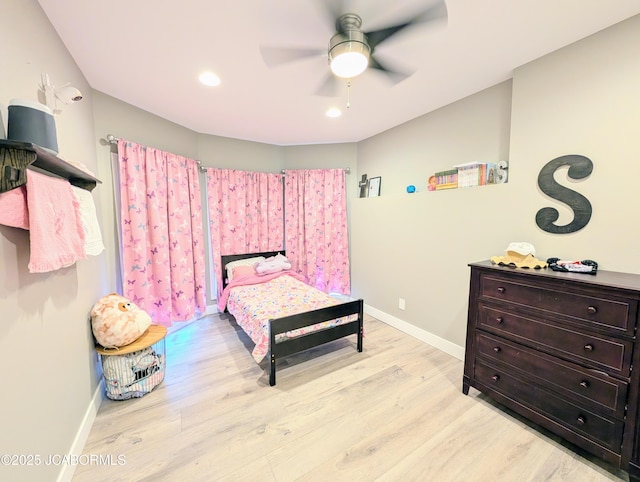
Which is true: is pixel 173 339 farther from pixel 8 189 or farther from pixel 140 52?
pixel 140 52

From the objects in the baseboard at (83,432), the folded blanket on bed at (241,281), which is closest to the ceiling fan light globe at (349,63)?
the folded blanket on bed at (241,281)

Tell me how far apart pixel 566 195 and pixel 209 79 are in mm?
2941

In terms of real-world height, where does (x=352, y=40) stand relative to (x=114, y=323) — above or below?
above

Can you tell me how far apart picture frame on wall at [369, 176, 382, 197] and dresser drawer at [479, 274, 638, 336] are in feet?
6.82

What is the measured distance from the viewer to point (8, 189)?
893mm

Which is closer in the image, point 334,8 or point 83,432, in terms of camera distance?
point 334,8

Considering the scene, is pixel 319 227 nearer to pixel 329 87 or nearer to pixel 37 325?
pixel 329 87

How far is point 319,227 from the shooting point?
13.4ft

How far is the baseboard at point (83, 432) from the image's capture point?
1.32 meters

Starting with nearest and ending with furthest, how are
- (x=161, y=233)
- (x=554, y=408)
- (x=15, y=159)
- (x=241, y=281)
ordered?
(x=15, y=159) < (x=554, y=408) < (x=161, y=233) < (x=241, y=281)

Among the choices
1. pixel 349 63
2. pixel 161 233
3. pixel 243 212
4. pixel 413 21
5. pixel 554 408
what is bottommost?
pixel 554 408

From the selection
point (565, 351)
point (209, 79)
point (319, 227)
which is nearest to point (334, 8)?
point (209, 79)

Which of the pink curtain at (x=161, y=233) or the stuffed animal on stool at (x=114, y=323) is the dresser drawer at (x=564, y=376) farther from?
the pink curtain at (x=161, y=233)

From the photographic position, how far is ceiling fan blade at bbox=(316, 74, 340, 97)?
210 centimetres
